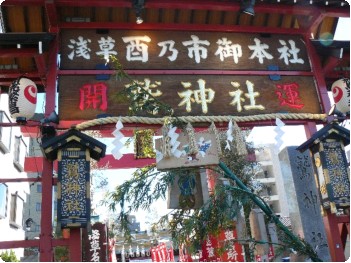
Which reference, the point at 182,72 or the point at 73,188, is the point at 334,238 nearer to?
the point at 182,72

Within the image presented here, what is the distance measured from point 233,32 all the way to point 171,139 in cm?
346

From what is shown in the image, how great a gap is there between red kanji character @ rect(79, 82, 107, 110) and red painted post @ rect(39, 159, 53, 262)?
1.12m

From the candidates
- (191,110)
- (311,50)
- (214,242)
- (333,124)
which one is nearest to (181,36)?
(191,110)

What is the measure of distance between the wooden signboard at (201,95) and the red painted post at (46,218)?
3.14 feet

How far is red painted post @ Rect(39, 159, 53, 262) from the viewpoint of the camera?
5.38 meters

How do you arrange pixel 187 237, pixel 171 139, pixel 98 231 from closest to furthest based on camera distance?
pixel 171 139, pixel 187 237, pixel 98 231

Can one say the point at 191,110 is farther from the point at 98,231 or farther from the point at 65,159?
the point at 98,231

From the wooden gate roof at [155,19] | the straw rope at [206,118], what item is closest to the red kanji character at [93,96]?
the straw rope at [206,118]

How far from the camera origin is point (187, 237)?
638 centimetres

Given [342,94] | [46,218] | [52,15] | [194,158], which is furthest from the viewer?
[342,94]

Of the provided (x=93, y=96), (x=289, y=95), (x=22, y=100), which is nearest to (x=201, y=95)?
(x=289, y=95)

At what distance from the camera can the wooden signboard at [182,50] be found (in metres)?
6.93

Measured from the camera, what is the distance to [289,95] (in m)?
7.21

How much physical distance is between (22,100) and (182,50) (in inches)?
116
